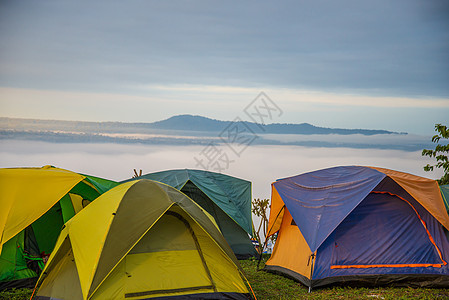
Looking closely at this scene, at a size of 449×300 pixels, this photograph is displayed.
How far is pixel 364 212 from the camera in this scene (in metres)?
8.38

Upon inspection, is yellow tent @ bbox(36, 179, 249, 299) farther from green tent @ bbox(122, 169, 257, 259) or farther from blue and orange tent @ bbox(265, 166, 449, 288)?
green tent @ bbox(122, 169, 257, 259)

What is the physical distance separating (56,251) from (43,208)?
1.45m

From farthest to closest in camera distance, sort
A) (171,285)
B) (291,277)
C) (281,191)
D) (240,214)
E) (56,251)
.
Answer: (240,214), (281,191), (291,277), (56,251), (171,285)

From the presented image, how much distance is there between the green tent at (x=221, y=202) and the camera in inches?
438

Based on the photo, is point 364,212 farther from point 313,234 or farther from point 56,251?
point 56,251

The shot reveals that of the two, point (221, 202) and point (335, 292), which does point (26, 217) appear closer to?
point (221, 202)

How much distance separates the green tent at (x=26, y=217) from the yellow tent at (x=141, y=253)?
1147 millimetres

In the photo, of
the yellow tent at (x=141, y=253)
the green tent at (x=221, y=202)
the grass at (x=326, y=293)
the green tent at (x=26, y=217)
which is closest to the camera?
the yellow tent at (x=141, y=253)

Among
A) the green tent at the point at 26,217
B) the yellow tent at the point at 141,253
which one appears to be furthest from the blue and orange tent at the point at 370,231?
the green tent at the point at 26,217

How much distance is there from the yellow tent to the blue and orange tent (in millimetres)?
1762

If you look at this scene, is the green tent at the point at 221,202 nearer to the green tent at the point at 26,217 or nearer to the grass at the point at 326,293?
the green tent at the point at 26,217

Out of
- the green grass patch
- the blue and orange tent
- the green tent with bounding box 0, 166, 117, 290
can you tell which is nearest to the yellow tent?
the green grass patch

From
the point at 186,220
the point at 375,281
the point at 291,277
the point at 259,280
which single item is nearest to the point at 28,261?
the point at 186,220

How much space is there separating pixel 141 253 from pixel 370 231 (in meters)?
4.20
